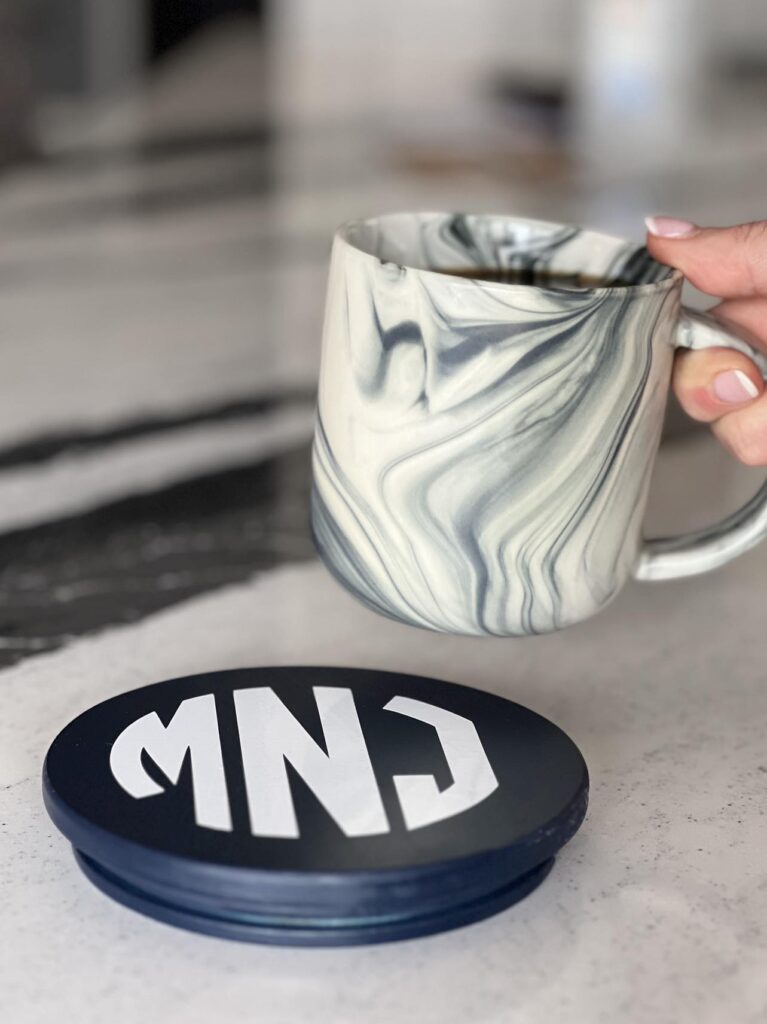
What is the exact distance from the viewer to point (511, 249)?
1.79 feet

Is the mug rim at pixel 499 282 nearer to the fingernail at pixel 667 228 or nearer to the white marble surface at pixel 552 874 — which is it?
the fingernail at pixel 667 228

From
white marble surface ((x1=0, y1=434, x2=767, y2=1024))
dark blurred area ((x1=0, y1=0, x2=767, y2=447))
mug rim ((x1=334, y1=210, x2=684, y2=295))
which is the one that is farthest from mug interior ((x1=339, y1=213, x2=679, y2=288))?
dark blurred area ((x1=0, y1=0, x2=767, y2=447))

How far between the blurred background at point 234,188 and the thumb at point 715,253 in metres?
0.22

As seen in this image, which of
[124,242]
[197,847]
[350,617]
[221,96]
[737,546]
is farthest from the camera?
[221,96]

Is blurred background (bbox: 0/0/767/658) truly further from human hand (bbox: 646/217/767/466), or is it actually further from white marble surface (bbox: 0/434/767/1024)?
human hand (bbox: 646/217/767/466)

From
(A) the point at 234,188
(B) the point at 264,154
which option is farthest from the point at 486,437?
(B) the point at 264,154

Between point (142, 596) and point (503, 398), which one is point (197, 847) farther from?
point (142, 596)

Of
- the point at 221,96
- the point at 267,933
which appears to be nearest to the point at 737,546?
the point at 267,933

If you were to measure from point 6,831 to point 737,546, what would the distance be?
0.28 metres

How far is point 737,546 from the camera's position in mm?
514

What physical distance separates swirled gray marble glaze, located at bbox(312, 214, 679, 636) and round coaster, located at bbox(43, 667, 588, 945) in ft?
0.14

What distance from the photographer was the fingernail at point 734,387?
1.66 feet

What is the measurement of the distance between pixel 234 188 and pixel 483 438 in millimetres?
1184

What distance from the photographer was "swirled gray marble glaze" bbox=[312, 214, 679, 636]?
0.43m
